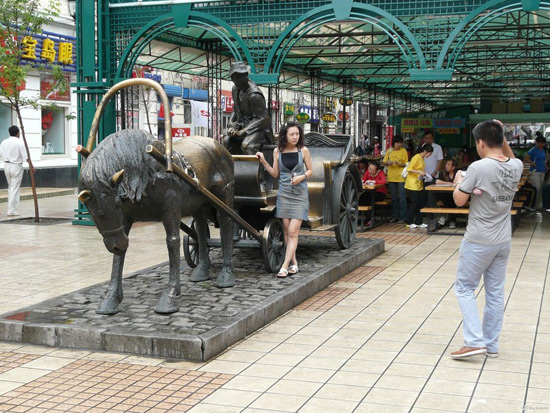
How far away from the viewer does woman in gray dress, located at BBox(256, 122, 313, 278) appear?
28.2ft

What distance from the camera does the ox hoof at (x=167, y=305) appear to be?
670 cm

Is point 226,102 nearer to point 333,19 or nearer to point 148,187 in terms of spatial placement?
point 333,19

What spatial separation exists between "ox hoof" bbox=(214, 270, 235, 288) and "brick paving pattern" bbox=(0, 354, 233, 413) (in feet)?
6.96

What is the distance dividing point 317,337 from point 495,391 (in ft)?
5.87

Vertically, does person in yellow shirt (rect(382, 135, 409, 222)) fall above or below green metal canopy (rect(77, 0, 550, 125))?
below

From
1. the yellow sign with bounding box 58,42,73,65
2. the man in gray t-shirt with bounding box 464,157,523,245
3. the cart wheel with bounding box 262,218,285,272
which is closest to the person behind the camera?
the man in gray t-shirt with bounding box 464,157,523,245

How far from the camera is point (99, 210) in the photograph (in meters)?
6.14

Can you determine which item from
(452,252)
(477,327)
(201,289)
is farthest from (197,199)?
(452,252)

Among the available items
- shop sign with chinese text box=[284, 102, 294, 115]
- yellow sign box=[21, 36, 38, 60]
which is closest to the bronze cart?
yellow sign box=[21, 36, 38, 60]

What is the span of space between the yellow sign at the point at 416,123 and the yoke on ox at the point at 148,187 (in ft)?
75.1

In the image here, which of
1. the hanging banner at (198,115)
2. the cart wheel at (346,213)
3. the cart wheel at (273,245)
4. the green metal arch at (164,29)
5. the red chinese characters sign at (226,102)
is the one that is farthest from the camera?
the red chinese characters sign at (226,102)

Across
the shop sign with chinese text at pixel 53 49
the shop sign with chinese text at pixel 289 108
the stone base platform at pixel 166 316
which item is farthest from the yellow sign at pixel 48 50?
the shop sign with chinese text at pixel 289 108

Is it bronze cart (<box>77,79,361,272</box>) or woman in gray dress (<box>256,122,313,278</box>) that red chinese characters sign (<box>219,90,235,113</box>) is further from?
woman in gray dress (<box>256,122,313,278</box>)

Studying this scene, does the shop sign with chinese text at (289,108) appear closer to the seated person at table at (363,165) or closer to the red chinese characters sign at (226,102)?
the red chinese characters sign at (226,102)
